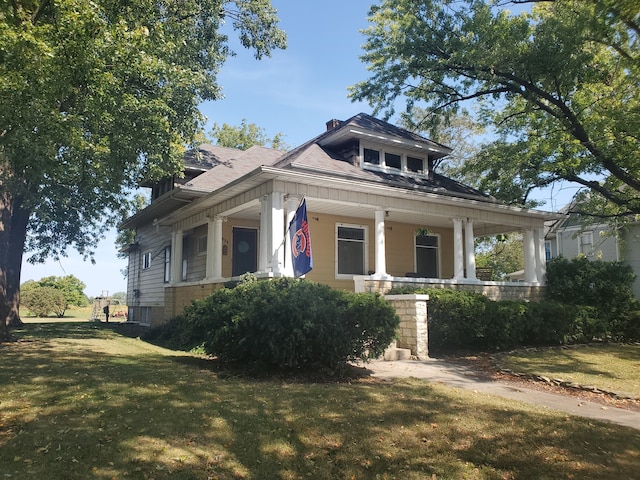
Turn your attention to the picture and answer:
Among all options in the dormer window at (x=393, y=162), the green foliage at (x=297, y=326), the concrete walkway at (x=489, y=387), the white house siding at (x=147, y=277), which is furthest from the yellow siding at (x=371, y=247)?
the white house siding at (x=147, y=277)

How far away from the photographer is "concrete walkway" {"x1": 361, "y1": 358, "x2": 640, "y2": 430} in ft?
20.1

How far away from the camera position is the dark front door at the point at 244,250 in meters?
15.6

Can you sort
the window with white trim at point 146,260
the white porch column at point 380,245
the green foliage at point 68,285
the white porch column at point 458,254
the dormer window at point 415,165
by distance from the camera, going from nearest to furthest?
the white porch column at point 380,245 → the white porch column at point 458,254 → the dormer window at point 415,165 → the window with white trim at point 146,260 → the green foliage at point 68,285

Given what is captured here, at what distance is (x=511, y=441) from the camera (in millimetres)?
4738

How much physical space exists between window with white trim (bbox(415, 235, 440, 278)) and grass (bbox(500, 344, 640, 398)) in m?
5.88

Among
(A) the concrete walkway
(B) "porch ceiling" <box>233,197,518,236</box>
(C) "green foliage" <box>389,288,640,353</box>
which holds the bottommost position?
(A) the concrete walkway

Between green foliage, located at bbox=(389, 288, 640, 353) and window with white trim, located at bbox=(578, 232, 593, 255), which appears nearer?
green foliage, located at bbox=(389, 288, 640, 353)

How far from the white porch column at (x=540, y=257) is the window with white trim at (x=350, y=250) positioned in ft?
20.9

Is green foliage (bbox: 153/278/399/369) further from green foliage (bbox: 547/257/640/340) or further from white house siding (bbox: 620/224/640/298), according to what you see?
white house siding (bbox: 620/224/640/298)

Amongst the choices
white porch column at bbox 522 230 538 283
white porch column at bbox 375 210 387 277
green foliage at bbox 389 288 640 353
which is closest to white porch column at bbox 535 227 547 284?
white porch column at bbox 522 230 538 283

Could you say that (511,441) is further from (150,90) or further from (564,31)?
(564,31)

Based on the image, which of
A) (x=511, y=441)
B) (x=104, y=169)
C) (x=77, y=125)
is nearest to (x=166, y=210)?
(x=104, y=169)

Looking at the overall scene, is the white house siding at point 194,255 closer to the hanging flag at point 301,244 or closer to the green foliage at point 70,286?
the hanging flag at point 301,244

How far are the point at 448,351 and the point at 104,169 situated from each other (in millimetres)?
9481
